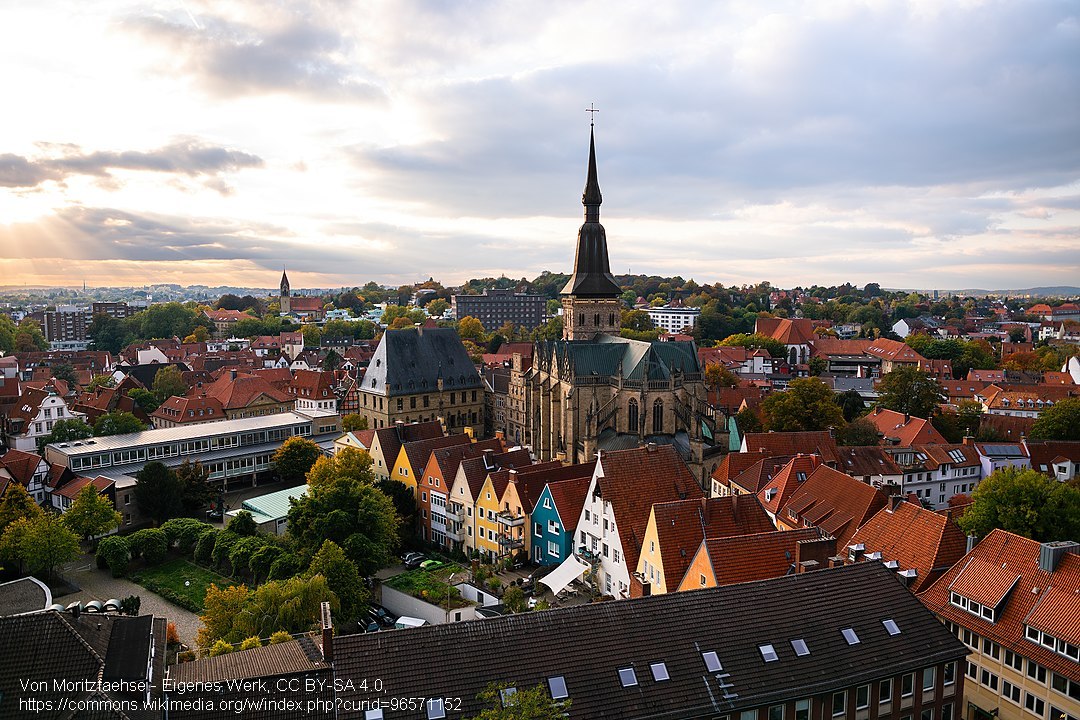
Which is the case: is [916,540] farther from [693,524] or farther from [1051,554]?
[693,524]

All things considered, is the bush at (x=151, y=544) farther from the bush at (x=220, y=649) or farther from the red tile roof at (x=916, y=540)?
the red tile roof at (x=916, y=540)

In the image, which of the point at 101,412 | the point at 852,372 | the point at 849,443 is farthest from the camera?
the point at 852,372

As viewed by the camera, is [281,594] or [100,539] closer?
[281,594]

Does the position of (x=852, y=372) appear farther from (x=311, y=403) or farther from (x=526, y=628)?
(x=526, y=628)

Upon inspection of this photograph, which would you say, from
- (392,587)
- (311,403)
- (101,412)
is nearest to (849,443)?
(392,587)

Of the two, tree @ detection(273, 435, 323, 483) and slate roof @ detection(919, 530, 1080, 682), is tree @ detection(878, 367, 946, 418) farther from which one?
tree @ detection(273, 435, 323, 483)

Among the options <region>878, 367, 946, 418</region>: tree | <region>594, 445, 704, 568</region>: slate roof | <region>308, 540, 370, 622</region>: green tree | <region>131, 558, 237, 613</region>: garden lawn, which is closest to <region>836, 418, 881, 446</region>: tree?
<region>878, 367, 946, 418</region>: tree

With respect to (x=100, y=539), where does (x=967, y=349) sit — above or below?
above

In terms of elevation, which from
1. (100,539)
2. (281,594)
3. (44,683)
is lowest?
(100,539)

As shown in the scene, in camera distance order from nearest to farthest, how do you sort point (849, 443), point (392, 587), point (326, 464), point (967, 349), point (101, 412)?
point (392, 587) → point (326, 464) → point (849, 443) → point (101, 412) → point (967, 349)
